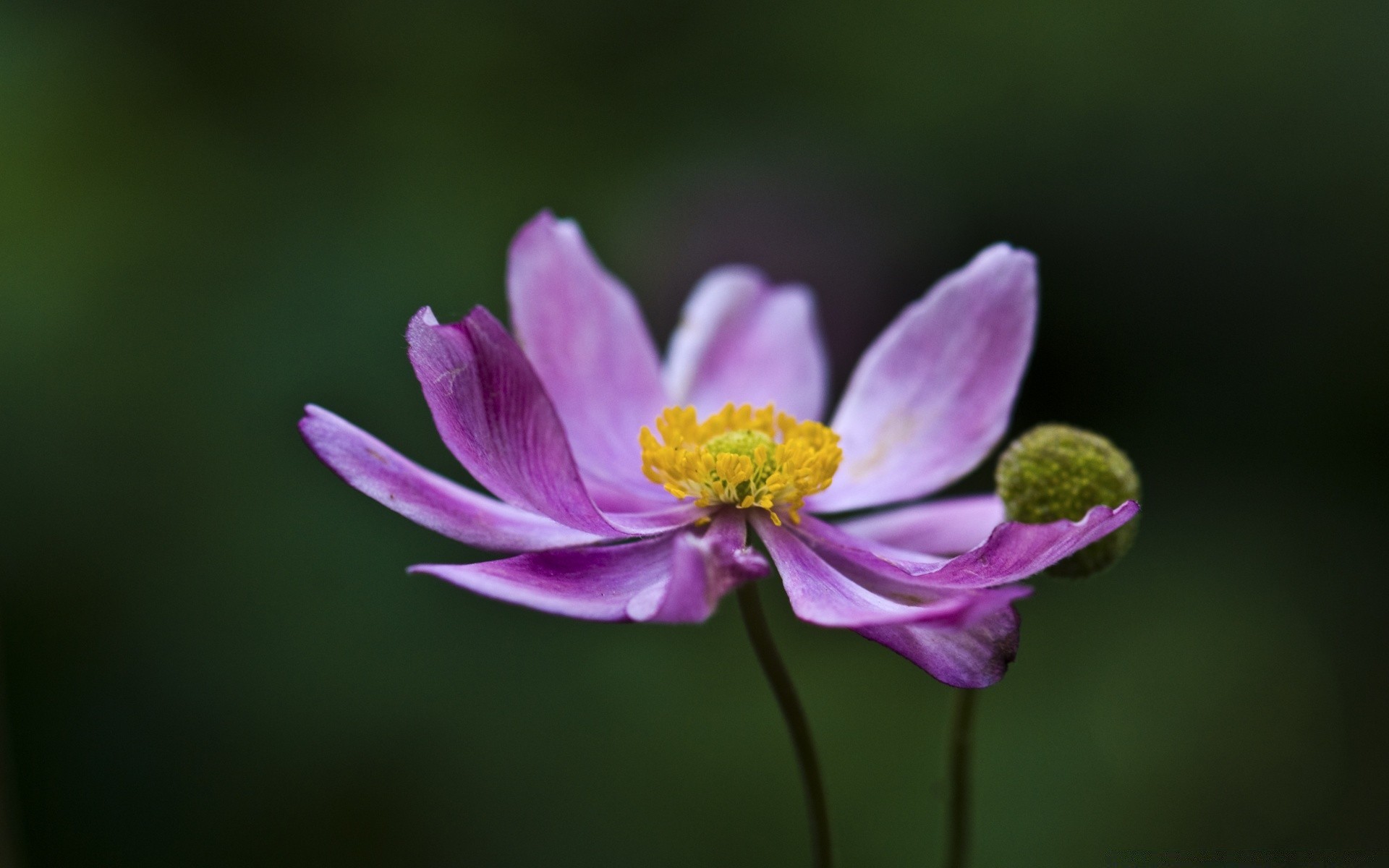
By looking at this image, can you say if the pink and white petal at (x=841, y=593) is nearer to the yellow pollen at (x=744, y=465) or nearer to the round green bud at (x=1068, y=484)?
the yellow pollen at (x=744, y=465)

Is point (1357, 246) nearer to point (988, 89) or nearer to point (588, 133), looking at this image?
point (988, 89)

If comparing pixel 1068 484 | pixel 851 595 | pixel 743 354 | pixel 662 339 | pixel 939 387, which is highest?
pixel 662 339

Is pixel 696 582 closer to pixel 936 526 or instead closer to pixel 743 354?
pixel 936 526

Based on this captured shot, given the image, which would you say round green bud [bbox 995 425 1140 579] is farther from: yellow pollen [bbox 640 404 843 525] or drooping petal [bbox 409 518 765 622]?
drooping petal [bbox 409 518 765 622]

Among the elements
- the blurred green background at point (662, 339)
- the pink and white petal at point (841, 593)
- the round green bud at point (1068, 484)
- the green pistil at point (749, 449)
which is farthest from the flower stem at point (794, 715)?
the blurred green background at point (662, 339)

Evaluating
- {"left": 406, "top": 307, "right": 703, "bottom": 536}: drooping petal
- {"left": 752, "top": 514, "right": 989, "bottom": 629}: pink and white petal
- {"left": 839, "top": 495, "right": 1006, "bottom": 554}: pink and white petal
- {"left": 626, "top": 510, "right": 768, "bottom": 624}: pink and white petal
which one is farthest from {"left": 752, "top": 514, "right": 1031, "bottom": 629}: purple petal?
{"left": 406, "top": 307, "right": 703, "bottom": 536}: drooping petal

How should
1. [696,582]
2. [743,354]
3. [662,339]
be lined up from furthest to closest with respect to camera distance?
[662,339], [743,354], [696,582]

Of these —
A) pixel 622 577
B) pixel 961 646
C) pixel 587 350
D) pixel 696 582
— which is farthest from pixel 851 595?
pixel 587 350
